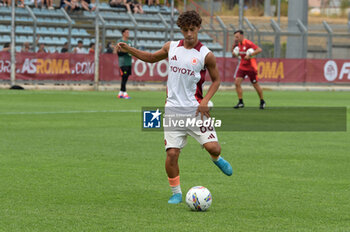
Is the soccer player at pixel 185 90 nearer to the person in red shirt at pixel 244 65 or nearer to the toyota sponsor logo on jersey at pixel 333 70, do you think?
the person in red shirt at pixel 244 65

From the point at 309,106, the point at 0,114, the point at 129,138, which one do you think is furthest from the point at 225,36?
the point at 129,138

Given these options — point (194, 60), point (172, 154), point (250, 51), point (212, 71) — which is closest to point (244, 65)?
point (250, 51)

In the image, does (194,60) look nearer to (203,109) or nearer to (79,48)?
(203,109)

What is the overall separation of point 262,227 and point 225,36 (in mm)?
29327

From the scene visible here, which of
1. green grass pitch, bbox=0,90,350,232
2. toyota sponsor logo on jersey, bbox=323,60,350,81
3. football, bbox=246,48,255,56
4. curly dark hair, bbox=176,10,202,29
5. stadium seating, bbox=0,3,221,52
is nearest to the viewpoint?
green grass pitch, bbox=0,90,350,232

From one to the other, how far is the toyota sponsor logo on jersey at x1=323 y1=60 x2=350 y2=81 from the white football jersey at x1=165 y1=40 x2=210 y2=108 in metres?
28.9

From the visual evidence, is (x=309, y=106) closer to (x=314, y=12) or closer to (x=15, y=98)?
(x=15, y=98)

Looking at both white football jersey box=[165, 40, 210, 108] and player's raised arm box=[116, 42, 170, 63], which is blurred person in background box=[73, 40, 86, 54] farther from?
white football jersey box=[165, 40, 210, 108]

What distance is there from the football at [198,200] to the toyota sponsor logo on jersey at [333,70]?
29374mm

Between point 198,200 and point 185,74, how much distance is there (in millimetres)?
1300

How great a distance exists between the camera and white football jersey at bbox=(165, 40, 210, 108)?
7352mm

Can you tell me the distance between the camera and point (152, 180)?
28.9ft

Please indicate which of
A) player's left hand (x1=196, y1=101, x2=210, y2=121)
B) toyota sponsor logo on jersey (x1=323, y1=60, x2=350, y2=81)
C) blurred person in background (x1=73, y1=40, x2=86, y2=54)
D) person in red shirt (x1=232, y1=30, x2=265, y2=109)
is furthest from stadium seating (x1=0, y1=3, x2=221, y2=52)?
player's left hand (x1=196, y1=101, x2=210, y2=121)

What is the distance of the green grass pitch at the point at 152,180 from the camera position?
6.50 metres
